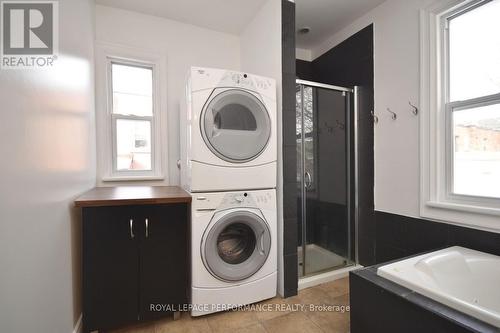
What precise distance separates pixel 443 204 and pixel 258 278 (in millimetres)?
1543

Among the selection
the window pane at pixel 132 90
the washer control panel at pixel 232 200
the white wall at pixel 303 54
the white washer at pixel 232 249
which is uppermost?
the white wall at pixel 303 54

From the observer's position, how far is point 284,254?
1.89 meters

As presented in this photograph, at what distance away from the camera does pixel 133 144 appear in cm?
232

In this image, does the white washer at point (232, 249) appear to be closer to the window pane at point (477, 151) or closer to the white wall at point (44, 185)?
the white wall at point (44, 185)

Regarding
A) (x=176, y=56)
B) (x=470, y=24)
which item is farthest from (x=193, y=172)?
(x=470, y=24)

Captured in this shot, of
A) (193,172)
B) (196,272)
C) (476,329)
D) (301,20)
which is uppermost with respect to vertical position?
(301,20)

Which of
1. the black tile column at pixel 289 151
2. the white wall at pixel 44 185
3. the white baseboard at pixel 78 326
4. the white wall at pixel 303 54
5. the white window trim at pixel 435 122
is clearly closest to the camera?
the white wall at pixel 44 185

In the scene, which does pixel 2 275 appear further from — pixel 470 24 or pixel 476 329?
pixel 470 24

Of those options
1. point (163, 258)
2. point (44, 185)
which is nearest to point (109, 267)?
point (163, 258)

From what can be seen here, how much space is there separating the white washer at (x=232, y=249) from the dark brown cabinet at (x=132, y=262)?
0.37ft

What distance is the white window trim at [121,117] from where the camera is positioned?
214 cm

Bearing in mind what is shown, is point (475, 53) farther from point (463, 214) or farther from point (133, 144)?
point (133, 144)

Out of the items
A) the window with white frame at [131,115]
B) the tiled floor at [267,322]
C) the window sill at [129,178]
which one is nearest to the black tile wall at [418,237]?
the tiled floor at [267,322]

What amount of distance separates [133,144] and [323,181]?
205 centimetres
